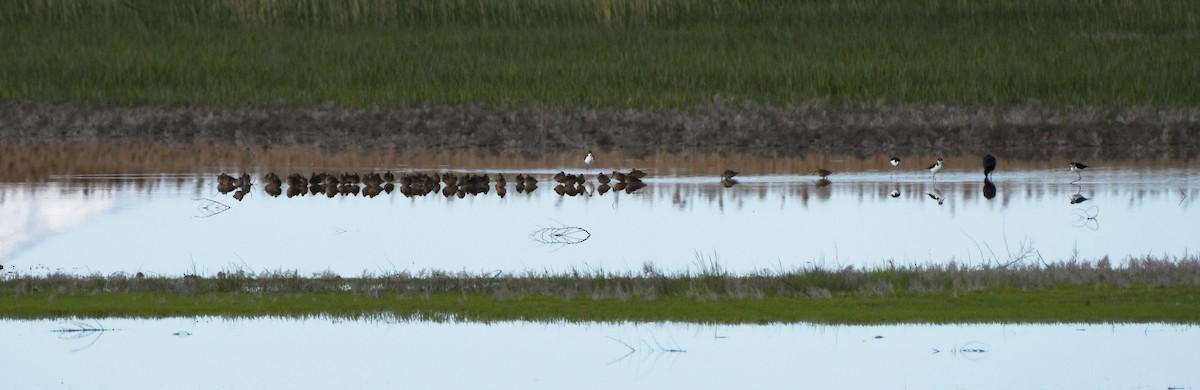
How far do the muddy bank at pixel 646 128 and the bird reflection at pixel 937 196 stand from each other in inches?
246

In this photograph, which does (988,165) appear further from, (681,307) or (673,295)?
(681,307)

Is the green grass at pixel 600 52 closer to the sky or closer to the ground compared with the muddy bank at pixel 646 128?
closer to the sky

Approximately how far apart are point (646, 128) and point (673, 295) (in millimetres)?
18620

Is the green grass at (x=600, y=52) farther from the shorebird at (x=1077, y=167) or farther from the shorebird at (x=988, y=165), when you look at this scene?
the shorebird at (x=988, y=165)

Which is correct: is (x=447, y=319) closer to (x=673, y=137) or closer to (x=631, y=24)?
(x=673, y=137)

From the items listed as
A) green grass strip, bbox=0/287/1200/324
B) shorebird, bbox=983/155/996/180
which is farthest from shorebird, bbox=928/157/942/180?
green grass strip, bbox=0/287/1200/324

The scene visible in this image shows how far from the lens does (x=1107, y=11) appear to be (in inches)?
1805

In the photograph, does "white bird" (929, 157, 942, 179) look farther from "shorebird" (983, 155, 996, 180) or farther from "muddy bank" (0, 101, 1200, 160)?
"muddy bank" (0, 101, 1200, 160)

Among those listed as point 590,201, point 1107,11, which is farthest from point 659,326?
point 1107,11

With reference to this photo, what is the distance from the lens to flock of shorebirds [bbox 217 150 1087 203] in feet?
79.8

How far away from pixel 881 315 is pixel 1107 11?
114 ft

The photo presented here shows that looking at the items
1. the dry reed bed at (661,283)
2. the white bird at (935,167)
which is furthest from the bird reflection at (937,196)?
the dry reed bed at (661,283)

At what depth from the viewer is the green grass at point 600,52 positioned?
118ft

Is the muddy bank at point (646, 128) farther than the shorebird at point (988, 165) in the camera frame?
Yes
